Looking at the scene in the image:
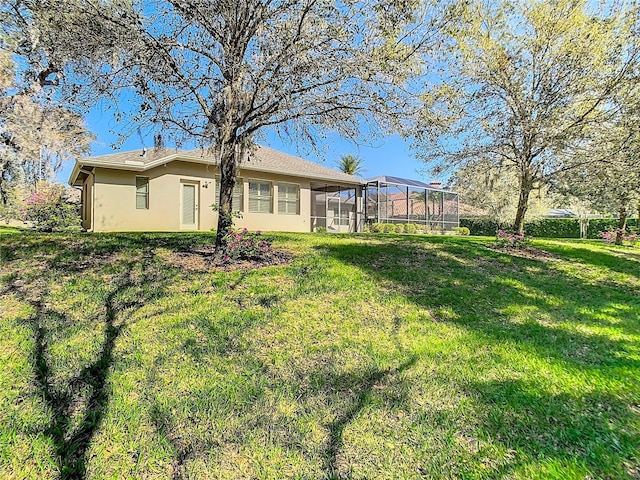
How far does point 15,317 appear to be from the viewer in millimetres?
3871

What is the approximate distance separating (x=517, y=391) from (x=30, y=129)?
70.0ft

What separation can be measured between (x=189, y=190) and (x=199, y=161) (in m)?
1.26

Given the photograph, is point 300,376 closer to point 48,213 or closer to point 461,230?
point 48,213

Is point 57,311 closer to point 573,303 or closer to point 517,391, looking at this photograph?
point 517,391

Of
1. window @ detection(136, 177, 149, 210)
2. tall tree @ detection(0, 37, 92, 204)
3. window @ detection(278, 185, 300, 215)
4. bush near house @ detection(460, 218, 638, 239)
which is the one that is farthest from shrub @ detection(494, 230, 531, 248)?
bush near house @ detection(460, 218, 638, 239)

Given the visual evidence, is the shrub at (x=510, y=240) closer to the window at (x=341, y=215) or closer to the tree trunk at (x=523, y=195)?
the tree trunk at (x=523, y=195)

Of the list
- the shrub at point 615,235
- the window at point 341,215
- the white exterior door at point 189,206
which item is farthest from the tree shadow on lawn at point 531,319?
the window at point 341,215

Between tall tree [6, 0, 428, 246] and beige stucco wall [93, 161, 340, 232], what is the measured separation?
5577 mm

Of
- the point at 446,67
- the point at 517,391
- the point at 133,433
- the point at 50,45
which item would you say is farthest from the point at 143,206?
the point at 517,391

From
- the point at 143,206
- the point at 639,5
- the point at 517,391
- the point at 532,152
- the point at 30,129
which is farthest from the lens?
the point at 30,129

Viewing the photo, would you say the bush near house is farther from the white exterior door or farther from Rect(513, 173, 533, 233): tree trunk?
the white exterior door

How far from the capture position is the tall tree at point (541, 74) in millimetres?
8297

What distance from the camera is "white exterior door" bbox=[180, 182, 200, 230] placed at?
13.9 m

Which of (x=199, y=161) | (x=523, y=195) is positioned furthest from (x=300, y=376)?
(x=199, y=161)
